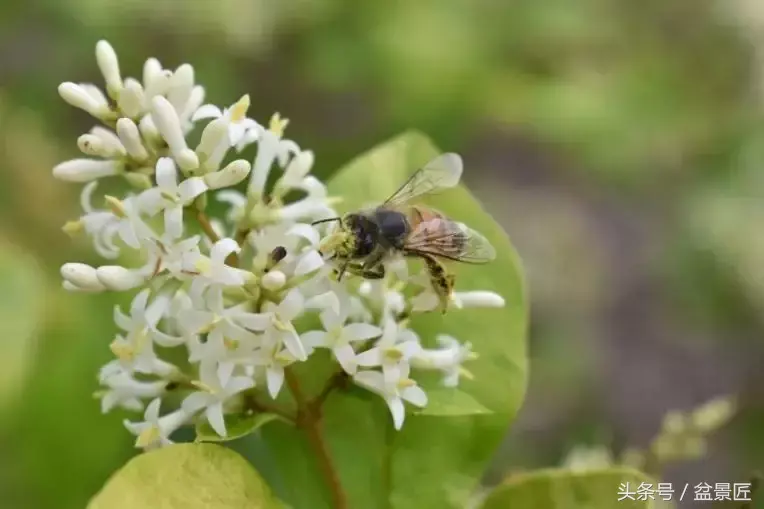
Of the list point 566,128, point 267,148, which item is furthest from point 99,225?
point 566,128

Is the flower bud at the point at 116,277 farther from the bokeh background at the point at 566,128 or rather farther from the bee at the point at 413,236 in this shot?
the bokeh background at the point at 566,128

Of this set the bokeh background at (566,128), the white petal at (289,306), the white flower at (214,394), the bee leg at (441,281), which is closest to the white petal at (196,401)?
the white flower at (214,394)

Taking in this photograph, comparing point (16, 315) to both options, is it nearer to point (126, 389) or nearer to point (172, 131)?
point (126, 389)

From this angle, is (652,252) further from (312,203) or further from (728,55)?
(312,203)

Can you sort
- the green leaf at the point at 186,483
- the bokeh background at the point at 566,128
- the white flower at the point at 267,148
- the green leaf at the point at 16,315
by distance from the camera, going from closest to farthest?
the green leaf at the point at 186,483 < the white flower at the point at 267,148 < the green leaf at the point at 16,315 < the bokeh background at the point at 566,128

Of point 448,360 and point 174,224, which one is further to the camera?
point 448,360

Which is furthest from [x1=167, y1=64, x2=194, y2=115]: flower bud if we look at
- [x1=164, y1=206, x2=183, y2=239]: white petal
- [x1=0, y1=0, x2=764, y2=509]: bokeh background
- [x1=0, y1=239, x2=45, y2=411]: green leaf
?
[x1=0, y1=0, x2=764, y2=509]: bokeh background

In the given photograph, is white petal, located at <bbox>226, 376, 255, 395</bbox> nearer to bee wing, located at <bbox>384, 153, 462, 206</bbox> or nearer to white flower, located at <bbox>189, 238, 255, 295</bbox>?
white flower, located at <bbox>189, 238, 255, 295</bbox>
